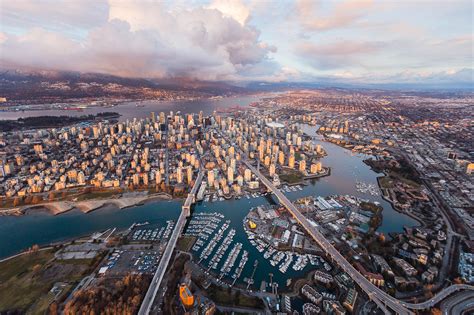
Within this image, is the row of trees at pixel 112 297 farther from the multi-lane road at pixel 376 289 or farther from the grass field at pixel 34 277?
the multi-lane road at pixel 376 289

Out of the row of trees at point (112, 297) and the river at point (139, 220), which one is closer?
the row of trees at point (112, 297)

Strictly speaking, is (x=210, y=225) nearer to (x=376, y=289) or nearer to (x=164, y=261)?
(x=164, y=261)

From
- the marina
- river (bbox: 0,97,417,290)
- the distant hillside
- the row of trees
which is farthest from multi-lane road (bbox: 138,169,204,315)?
the distant hillside

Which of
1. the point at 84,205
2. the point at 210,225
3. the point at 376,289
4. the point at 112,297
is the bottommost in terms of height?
the point at 376,289

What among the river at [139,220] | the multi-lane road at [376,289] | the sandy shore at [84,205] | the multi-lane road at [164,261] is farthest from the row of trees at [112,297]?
the multi-lane road at [376,289]

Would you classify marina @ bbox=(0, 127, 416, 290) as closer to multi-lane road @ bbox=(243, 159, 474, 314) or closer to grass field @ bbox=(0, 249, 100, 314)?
multi-lane road @ bbox=(243, 159, 474, 314)

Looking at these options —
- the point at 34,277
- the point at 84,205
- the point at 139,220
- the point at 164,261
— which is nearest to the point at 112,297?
the point at 164,261

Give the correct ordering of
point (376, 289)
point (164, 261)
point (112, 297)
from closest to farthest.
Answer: point (112, 297) < point (376, 289) < point (164, 261)
